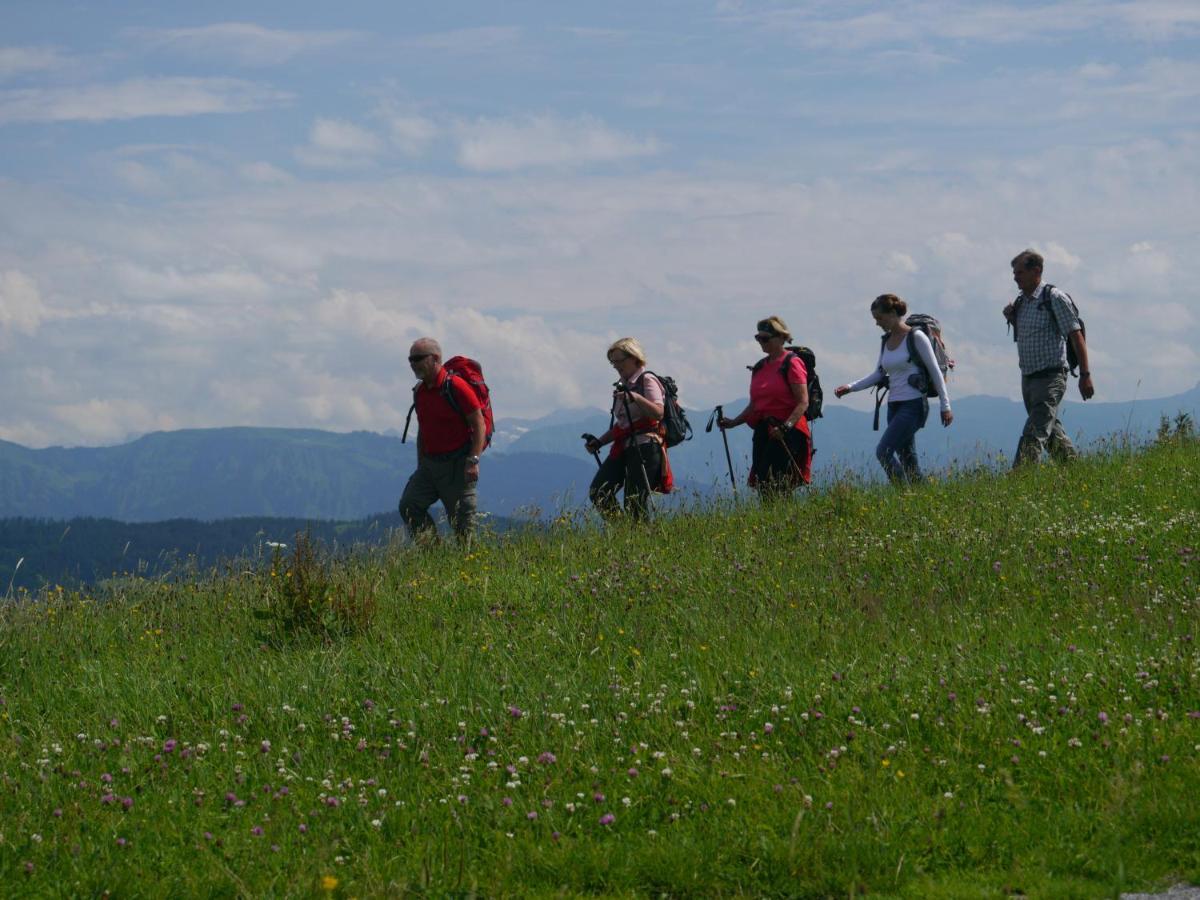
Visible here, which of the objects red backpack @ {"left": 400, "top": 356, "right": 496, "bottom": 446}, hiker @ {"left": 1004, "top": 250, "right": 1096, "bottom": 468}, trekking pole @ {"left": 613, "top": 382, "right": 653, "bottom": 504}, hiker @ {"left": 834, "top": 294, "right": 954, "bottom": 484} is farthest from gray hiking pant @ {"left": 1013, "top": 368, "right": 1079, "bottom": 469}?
red backpack @ {"left": 400, "top": 356, "right": 496, "bottom": 446}

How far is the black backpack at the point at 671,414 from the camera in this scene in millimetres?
11758

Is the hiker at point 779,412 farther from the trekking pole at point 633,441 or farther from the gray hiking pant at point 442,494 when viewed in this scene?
the gray hiking pant at point 442,494

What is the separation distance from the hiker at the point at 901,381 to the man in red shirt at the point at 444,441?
12.4 ft

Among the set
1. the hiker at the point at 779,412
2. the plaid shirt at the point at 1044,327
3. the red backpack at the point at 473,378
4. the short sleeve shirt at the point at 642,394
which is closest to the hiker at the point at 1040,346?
the plaid shirt at the point at 1044,327

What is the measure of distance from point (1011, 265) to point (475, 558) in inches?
254

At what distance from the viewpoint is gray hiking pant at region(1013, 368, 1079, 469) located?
1234cm

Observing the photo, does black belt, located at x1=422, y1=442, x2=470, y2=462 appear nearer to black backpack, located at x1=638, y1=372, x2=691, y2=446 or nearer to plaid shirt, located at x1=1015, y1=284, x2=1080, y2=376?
black backpack, located at x1=638, y1=372, x2=691, y2=446

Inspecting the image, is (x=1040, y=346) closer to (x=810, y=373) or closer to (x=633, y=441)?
(x=810, y=373)

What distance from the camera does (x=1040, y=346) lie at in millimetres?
12320

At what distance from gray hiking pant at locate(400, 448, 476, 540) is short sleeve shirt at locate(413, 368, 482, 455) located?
11 centimetres

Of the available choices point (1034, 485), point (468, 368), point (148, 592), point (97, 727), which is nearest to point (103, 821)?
point (97, 727)

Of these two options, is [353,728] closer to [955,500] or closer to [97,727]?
[97,727]

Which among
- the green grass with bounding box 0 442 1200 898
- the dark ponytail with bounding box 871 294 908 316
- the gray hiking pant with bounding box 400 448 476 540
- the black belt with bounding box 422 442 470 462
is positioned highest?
the dark ponytail with bounding box 871 294 908 316

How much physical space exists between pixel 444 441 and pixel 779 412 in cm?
335
